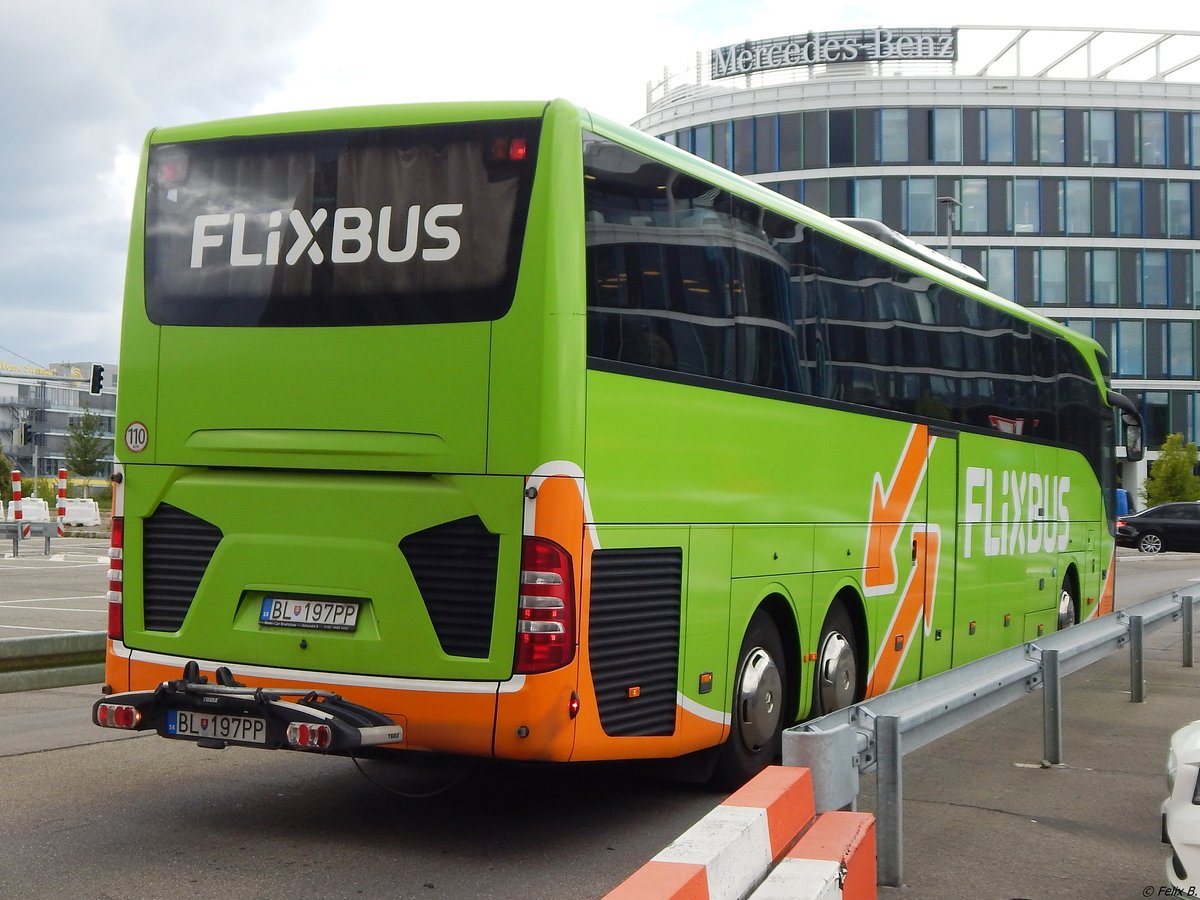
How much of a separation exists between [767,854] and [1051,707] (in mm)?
5011

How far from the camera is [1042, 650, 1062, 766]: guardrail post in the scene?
8383mm

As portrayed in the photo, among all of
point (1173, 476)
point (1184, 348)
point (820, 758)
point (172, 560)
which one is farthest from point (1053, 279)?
point (820, 758)

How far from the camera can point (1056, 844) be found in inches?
267

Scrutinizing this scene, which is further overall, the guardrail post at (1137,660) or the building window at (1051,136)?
the building window at (1051,136)

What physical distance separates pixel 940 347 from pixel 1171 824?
259 inches

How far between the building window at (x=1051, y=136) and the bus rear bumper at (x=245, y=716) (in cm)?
6513

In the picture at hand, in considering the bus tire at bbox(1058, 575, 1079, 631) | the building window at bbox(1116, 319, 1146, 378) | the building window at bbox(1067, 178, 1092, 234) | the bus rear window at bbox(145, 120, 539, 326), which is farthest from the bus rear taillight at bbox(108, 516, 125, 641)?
the building window at bbox(1116, 319, 1146, 378)

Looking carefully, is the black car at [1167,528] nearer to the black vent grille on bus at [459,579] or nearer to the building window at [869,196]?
the building window at [869,196]

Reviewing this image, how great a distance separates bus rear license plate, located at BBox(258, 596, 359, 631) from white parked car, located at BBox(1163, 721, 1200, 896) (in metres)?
3.37

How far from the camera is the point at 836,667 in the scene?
9.16 m

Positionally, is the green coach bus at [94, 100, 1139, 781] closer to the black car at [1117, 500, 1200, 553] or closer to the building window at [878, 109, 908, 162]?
the black car at [1117, 500, 1200, 553]

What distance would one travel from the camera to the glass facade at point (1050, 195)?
66500mm

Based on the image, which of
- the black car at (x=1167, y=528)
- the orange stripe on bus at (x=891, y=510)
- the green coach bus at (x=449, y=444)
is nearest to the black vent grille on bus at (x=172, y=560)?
the green coach bus at (x=449, y=444)

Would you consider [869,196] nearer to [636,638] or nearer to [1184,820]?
[636,638]
